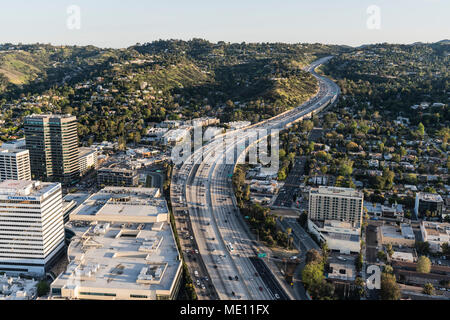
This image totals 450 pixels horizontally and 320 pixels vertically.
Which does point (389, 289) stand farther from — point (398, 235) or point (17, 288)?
point (17, 288)

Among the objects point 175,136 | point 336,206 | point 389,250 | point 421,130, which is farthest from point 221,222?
point 421,130

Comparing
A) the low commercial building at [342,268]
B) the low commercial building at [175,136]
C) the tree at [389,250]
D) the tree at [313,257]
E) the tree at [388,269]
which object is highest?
the low commercial building at [175,136]

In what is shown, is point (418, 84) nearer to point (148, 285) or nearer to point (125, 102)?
point (125, 102)

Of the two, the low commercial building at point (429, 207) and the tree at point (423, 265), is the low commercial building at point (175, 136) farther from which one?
the tree at point (423, 265)

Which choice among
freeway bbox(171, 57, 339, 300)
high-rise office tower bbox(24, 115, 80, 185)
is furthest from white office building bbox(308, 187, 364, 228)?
high-rise office tower bbox(24, 115, 80, 185)

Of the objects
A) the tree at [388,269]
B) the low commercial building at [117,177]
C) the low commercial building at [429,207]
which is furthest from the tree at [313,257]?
the low commercial building at [117,177]

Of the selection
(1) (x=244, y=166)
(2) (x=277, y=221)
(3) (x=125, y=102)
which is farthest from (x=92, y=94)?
(2) (x=277, y=221)
